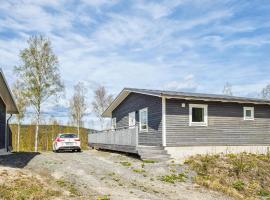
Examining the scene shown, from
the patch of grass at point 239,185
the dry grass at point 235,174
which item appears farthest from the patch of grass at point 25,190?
the patch of grass at point 239,185

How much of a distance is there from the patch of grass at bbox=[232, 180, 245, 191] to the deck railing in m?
5.97

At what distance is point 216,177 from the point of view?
48.5 ft

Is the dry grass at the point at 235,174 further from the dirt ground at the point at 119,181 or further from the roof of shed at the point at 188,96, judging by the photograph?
the roof of shed at the point at 188,96

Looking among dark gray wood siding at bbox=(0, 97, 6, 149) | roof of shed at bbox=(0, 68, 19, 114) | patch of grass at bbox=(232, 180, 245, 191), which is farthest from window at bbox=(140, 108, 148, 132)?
dark gray wood siding at bbox=(0, 97, 6, 149)

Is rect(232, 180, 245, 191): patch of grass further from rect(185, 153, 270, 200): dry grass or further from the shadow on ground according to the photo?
the shadow on ground

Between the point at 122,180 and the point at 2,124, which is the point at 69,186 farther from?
the point at 2,124

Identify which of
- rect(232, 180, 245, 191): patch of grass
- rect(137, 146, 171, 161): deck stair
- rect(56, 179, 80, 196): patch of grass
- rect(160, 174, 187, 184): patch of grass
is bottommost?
rect(232, 180, 245, 191): patch of grass

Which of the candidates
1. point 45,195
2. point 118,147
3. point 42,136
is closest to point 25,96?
point 42,136

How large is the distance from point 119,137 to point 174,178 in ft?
26.7

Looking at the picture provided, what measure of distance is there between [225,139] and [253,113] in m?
3.09

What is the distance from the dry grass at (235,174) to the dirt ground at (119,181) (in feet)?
2.63

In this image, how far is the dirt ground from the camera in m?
10.8

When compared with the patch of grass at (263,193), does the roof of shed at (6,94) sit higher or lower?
higher

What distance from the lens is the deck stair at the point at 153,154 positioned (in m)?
17.8
